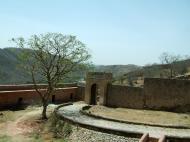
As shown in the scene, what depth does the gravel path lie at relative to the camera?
17.3 metres

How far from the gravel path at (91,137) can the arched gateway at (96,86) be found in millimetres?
9247

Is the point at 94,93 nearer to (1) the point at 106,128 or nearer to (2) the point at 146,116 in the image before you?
(2) the point at 146,116

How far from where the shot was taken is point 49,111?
86.8 ft

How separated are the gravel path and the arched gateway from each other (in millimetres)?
9247

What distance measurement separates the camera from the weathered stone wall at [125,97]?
87.6ft

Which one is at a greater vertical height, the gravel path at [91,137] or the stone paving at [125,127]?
the stone paving at [125,127]

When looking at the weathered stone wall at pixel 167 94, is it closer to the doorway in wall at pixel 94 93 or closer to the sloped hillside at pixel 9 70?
the doorway in wall at pixel 94 93

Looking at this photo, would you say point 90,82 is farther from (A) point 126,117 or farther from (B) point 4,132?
(B) point 4,132

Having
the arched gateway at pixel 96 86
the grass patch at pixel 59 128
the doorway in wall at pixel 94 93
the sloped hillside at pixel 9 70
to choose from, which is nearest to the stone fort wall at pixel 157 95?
the arched gateway at pixel 96 86

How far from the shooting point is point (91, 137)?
1830cm

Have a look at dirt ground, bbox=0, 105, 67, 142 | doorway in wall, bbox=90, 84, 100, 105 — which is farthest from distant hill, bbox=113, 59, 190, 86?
dirt ground, bbox=0, 105, 67, 142

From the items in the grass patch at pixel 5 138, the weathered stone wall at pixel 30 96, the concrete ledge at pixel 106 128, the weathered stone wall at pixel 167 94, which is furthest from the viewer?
the weathered stone wall at pixel 30 96

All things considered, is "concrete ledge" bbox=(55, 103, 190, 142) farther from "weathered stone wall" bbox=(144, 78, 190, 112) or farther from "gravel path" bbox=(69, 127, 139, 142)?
"weathered stone wall" bbox=(144, 78, 190, 112)

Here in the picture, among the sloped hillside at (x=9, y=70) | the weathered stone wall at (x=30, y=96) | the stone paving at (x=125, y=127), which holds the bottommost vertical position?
the stone paving at (x=125, y=127)
